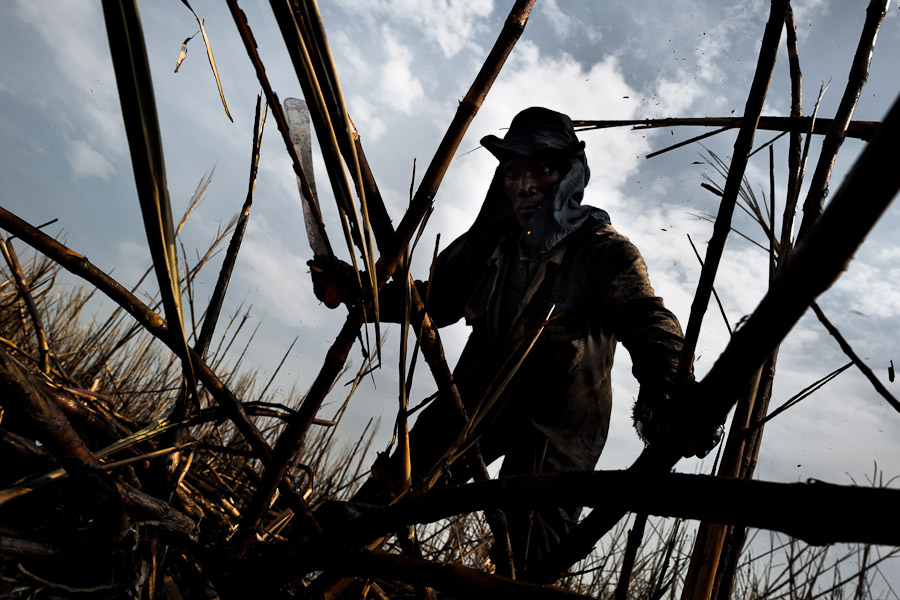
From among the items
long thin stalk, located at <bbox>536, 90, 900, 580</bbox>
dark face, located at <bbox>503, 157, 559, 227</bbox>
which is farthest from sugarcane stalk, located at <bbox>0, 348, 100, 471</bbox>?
dark face, located at <bbox>503, 157, 559, 227</bbox>

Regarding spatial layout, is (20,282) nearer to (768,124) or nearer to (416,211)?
(416,211)

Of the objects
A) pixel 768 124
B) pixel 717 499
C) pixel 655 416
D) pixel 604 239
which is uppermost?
pixel 604 239

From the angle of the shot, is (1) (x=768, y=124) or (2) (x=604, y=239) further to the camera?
(2) (x=604, y=239)

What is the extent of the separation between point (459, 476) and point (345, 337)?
3.57 ft

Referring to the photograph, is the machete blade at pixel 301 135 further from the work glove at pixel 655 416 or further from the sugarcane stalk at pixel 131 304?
the work glove at pixel 655 416

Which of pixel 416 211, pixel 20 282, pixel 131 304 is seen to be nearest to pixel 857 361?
pixel 416 211

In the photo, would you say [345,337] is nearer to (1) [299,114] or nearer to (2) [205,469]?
(1) [299,114]

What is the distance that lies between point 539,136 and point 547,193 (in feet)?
0.89

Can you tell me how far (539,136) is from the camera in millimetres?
2326

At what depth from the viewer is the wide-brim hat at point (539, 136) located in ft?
7.54

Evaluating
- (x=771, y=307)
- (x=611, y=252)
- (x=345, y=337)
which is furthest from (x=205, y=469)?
(x=771, y=307)

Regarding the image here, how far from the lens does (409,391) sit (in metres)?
0.61

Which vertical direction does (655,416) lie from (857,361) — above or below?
above

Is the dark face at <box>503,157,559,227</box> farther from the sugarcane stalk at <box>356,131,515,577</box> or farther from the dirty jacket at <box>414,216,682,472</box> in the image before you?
the sugarcane stalk at <box>356,131,515,577</box>
